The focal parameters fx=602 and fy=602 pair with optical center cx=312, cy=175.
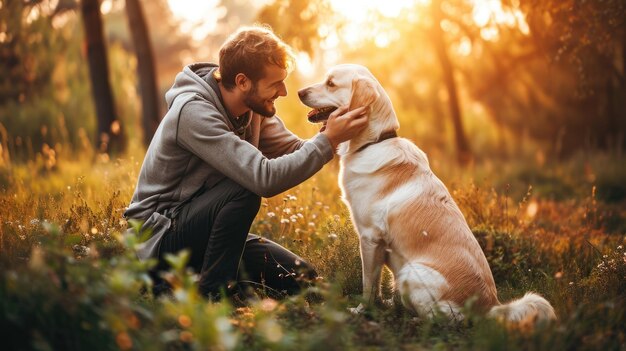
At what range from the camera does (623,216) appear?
6012mm

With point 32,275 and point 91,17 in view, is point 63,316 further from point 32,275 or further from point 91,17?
point 91,17

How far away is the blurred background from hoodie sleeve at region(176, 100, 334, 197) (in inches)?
145

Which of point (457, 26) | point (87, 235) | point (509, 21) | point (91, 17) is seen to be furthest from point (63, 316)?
point (457, 26)

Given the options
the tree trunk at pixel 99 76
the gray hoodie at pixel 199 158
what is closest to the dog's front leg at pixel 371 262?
the gray hoodie at pixel 199 158

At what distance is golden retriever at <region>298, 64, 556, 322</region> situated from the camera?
3.06 m

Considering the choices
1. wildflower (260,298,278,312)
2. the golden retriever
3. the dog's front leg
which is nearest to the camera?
wildflower (260,298,278,312)

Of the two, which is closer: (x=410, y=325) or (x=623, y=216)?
(x=410, y=325)

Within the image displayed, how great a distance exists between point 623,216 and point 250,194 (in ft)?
14.6

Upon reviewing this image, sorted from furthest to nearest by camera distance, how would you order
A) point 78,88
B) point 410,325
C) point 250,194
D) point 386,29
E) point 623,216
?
1. point 78,88
2. point 386,29
3. point 623,216
4. point 250,194
5. point 410,325

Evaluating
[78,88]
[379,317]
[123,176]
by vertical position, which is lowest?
[379,317]

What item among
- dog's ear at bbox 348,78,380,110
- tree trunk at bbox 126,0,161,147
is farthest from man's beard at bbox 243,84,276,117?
tree trunk at bbox 126,0,161,147

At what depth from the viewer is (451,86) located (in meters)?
10.5

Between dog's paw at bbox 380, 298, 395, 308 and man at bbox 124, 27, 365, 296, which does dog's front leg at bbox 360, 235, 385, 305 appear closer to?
dog's paw at bbox 380, 298, 395, 308

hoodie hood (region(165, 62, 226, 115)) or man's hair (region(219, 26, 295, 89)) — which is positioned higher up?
man's hair (region(219, 26, 295, 89))
